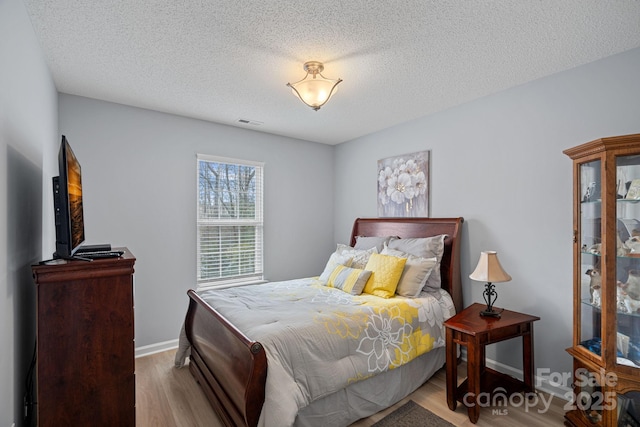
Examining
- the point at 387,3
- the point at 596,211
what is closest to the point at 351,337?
the point at 596,211

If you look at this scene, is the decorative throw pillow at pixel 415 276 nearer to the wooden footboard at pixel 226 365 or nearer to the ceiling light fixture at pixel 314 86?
the wooden footboard at pixel 226 365

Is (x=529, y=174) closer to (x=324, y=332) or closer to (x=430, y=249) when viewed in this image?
(x=430, y=249)

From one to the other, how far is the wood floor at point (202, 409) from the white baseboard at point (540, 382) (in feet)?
0.20

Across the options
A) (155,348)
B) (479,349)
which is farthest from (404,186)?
(155,348)

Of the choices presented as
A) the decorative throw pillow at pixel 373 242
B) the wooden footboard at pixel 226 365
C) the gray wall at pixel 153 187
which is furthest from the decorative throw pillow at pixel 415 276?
the gray wall at pixel 153 187

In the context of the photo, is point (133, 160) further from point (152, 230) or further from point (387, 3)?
point (387, 3)

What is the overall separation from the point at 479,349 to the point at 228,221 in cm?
306

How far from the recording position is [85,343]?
1.55m

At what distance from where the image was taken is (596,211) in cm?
205

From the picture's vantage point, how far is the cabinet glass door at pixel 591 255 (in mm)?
2021

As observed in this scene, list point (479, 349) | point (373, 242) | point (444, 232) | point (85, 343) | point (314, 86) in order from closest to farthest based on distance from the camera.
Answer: point (85, 343)
point (479, 349)
point (314, 86)
point (444, 232)
point (373, 242)

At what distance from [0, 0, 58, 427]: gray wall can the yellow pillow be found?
2.47m

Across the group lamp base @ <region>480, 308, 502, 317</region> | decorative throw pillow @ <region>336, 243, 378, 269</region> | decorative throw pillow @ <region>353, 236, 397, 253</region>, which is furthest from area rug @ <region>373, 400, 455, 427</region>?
decorative throw pillow @ <region>353, 236, 397, 253</region>

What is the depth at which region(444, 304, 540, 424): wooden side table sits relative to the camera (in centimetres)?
222
